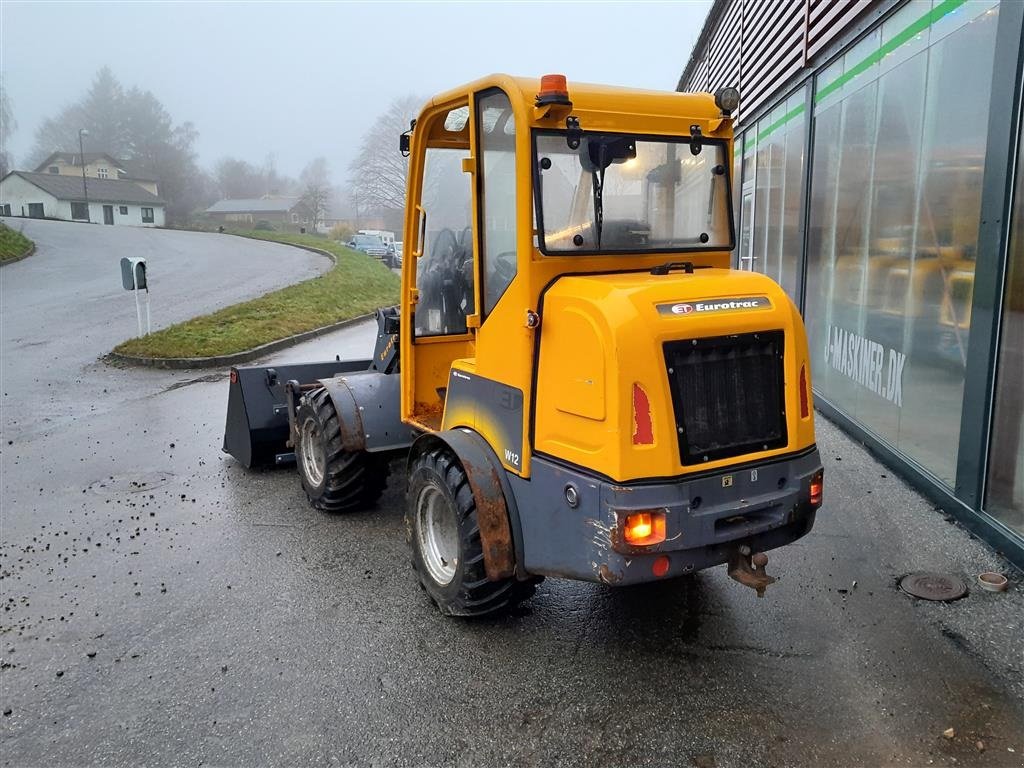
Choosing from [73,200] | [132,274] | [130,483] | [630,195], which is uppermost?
[73,200]

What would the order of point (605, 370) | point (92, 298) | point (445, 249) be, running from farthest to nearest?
point (92, 298)
point (445, 249)
point (605, 370)

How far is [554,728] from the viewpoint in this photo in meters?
3.49

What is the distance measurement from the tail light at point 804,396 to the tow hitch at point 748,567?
739 millimetres

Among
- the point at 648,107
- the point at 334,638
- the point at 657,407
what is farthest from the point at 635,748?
the point at 648,107

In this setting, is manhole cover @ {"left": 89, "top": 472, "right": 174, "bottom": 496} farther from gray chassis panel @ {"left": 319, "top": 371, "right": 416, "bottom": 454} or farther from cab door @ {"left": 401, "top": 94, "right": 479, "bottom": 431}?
cab door @ {"left": 401, "top": 94, "right": 479, "bottom": 431}

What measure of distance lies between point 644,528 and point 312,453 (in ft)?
11.9

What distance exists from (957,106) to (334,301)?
55.2 feet

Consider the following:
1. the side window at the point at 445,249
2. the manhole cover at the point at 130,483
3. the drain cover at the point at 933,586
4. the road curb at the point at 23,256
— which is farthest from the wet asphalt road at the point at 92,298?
the drain cover at the point at 933,586

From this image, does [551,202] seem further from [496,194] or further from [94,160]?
[94,160]

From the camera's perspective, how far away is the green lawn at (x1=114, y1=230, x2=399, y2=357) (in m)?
14.0

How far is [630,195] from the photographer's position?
→ 4.11 m

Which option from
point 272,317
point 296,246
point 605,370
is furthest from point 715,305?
point 296,246

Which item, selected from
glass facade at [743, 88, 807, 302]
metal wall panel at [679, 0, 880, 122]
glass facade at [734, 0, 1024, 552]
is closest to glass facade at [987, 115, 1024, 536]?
glass facade at [734, 0, 1024, 552]

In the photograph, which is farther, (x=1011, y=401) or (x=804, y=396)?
(x=1011, y=401)
